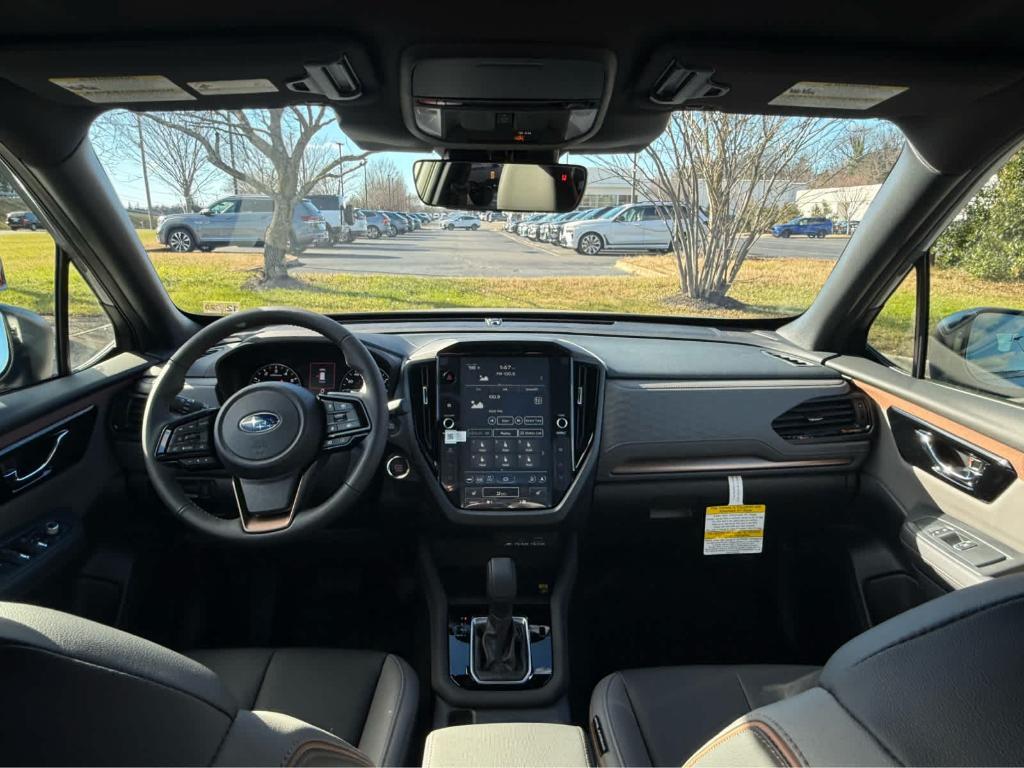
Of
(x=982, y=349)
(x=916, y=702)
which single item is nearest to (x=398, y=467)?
(x=916, y=702)

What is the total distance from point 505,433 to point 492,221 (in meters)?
0.89

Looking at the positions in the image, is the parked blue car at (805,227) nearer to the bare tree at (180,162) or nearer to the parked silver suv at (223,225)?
the parked silver suv at (223,225)

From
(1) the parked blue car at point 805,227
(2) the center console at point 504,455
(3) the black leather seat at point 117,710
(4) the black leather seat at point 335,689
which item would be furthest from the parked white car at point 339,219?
(3) the black leather seat at point 117,710

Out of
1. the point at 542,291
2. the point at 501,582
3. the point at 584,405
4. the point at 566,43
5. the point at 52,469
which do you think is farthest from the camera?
the point at 542,291

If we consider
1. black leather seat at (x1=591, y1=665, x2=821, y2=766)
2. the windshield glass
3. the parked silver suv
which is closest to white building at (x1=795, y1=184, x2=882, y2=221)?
the windshield glass

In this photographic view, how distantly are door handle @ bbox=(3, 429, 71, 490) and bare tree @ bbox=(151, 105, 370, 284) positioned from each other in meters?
1.00

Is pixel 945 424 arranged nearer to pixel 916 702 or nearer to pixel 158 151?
pixel 916 702

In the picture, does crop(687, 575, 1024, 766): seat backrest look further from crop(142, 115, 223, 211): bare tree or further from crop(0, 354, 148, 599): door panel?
crop(142, 115, 223, 211): bare tree

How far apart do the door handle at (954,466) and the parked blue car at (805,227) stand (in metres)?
0.91

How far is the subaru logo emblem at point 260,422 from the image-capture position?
2.06 m

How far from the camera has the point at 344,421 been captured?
7.06 ft

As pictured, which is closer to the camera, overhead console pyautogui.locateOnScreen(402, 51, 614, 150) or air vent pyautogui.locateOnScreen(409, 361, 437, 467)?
overhead console pyautogui.locateOnScreen(402, 51, 614, 150)

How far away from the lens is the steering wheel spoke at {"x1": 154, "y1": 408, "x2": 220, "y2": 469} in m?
2.07

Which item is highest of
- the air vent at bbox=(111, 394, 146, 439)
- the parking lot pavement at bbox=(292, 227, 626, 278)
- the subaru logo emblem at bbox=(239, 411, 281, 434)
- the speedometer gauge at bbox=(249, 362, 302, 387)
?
the parking lot pavement at bbox=(292, 227, 626, 278)
